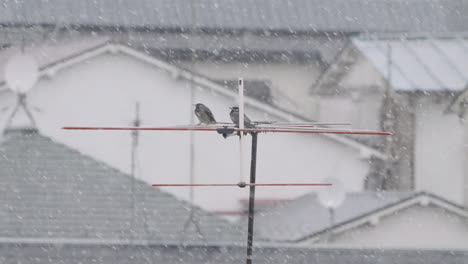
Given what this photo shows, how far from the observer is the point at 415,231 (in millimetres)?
12562

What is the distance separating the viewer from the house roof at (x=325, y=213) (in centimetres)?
1208

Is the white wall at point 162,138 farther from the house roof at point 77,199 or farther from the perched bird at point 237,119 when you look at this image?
the perched bird at point 237,119

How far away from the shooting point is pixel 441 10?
74.1 ft

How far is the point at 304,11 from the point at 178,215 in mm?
10671

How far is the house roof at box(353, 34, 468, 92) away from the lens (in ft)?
57.8

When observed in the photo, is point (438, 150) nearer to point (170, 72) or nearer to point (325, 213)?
point (325, 213)

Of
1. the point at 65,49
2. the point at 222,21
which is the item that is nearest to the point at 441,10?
the point at 222,21

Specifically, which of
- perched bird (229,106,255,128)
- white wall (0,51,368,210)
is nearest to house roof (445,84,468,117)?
white wall (0,51,368,210)

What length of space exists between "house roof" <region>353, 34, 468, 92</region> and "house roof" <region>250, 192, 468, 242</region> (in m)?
3.23

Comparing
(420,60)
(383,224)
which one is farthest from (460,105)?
(383,224)

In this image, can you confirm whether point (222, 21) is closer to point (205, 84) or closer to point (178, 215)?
point (205, 84)

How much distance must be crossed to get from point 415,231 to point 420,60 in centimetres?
647

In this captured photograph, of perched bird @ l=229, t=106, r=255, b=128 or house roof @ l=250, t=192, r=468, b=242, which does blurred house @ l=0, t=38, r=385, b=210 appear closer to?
house roof @ l=250, t=192, r=468, b=242

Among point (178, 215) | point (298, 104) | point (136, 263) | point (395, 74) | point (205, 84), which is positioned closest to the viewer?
point (136, 263)
